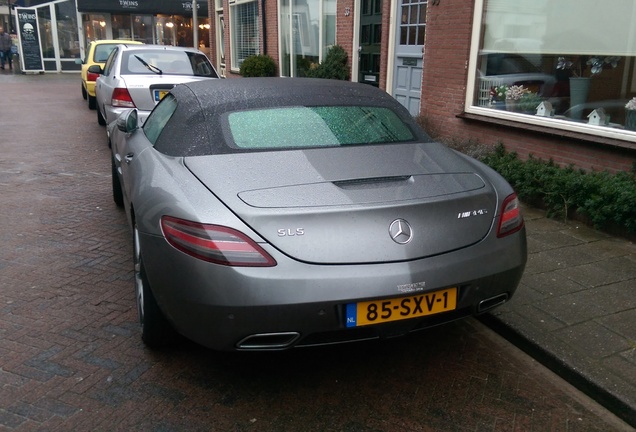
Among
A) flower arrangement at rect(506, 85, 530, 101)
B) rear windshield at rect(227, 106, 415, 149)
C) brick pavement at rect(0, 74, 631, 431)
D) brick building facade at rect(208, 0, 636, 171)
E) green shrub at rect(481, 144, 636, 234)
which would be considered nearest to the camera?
brick pavement at rect(0, 74, 631, 431)

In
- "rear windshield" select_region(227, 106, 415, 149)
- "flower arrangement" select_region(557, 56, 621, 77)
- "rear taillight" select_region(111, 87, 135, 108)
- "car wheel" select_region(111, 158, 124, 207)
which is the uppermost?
"flower arrangement" select_region(557, 56, 621, 77)

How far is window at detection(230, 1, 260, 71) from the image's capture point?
1572 cm

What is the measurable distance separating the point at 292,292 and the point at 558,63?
17.3 feet

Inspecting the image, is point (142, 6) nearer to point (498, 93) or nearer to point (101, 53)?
point (101, 53)

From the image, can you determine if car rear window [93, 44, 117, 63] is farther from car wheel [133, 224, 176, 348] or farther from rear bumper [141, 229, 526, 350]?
rear bumper [141, 229, 526, 350]

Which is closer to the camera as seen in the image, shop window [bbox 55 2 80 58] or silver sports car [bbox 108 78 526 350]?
silver sports car [bbox 108 78 526 350]

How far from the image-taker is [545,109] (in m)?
6.47

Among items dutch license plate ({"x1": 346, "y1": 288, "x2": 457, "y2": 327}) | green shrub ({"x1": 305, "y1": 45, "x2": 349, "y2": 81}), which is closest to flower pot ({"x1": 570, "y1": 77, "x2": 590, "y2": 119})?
dutch license plate ({"x1": 346, "y1": 288, "x2": 457, "y2": 327})

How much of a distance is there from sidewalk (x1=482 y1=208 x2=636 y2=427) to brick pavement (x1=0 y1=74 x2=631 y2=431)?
9 cm

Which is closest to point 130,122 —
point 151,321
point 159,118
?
point 159,118

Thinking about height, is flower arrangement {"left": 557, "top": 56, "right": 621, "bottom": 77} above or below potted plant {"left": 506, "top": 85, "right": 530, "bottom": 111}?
above

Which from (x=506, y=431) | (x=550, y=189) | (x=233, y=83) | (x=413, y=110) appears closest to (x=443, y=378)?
(x=506, y=431)

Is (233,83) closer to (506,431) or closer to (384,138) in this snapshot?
(384,138)

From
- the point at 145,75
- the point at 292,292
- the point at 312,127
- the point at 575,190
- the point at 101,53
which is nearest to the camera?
the point at 292,292
